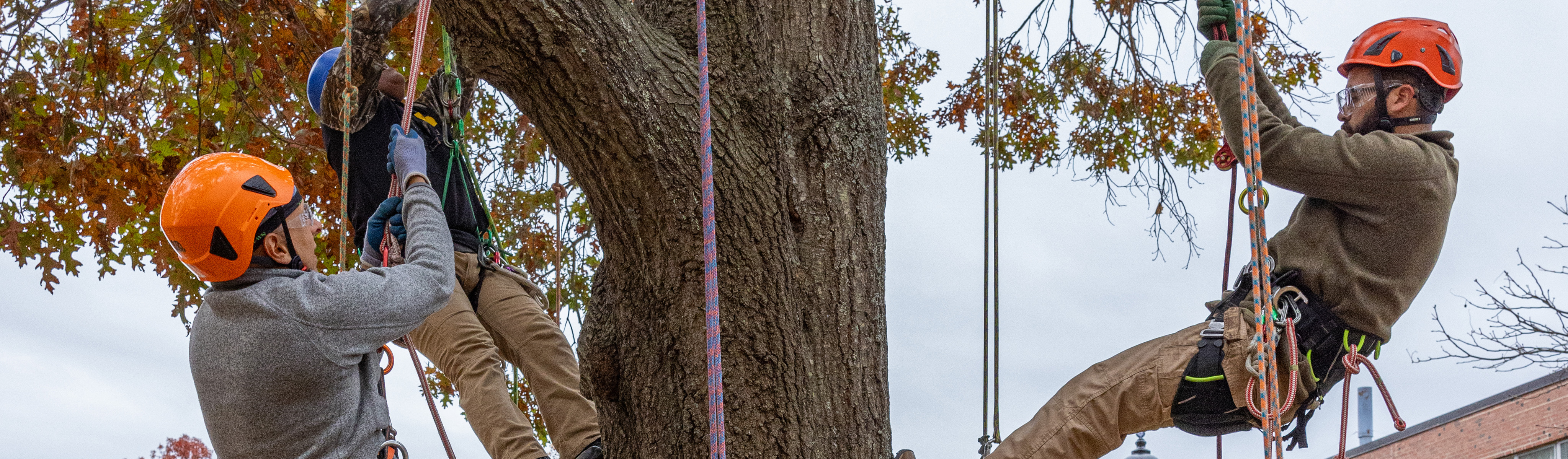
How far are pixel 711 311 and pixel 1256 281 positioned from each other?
109 centimetres

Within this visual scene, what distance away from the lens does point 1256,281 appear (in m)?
2.36

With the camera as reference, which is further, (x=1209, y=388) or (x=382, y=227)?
(x=382, y=227)

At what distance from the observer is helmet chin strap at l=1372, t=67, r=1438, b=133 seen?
9.25 feet

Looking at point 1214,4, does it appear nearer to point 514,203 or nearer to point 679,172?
point 679,172

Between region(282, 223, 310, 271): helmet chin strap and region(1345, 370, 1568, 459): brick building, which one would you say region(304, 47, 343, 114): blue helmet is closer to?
region(282, 223, 310, 271): helmet chin strap

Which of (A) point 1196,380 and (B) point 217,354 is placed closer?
(B) point 217,354

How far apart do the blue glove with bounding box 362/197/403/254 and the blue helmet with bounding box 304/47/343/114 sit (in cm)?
109

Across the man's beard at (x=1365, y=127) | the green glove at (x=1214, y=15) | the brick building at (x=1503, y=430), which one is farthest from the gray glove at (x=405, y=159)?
the brick building at (x=1503, y=430)

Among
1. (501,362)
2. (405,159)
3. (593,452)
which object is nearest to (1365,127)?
(593,452)

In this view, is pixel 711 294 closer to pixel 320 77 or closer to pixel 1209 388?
pixel 1209 388

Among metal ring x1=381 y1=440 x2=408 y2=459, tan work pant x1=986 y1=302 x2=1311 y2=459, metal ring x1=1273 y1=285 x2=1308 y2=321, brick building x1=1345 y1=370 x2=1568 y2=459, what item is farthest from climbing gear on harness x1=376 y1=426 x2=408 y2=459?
brick building x1=1345 y1=370 x2=1568 y2=459

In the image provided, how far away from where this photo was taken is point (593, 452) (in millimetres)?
3086

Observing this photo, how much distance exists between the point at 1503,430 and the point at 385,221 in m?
18.8

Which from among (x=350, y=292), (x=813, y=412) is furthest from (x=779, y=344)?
(x=350, y=292)
